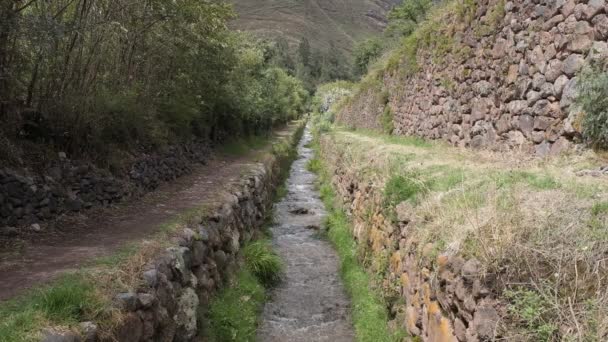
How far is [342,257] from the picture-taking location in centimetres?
1031

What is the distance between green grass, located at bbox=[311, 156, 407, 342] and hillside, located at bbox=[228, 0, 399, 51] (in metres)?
94.2

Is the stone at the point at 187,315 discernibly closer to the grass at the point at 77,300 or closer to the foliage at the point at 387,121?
the grass at the point at 77,300

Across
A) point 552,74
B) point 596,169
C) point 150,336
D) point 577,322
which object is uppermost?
point 552,74

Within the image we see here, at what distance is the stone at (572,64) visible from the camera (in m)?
6.71

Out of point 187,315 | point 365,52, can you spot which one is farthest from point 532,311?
point 365,52

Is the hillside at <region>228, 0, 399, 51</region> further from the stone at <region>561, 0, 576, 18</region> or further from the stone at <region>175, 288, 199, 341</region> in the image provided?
the stone at <region>175, 288, 199, 341</region>

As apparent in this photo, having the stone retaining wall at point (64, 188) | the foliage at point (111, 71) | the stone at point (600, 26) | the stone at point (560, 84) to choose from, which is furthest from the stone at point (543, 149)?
the stone retaining wall at point (64, 188)

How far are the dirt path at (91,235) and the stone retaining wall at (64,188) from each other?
0.77ft

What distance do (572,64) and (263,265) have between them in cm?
630

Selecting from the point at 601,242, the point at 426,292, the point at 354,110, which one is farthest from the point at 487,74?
the point at 354,110

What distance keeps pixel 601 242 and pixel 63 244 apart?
617 cm

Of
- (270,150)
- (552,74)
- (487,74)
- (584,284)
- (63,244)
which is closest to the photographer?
(584,284)

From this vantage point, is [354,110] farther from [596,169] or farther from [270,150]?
[596,169]

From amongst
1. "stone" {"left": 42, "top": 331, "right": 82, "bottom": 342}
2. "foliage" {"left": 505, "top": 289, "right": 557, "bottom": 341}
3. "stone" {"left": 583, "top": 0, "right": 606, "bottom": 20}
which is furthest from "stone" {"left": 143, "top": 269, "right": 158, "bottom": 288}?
"stone" {"left": 583, "top": 0, "right": 606, "bottom": 20}
